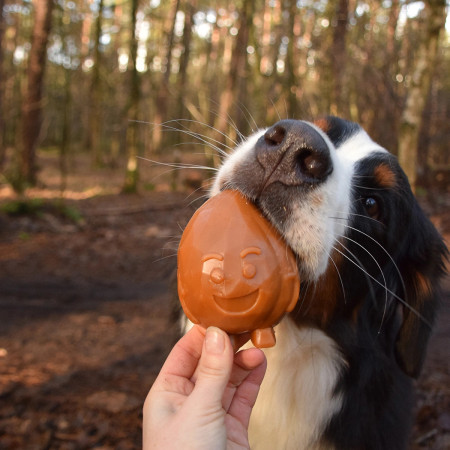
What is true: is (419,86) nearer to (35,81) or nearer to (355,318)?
(355,318)

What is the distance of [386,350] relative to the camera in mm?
2871

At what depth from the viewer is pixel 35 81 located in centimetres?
1162

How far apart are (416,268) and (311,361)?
92 cm

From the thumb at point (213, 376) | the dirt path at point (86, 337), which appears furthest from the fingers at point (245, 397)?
the dirt path at point (86, 337)

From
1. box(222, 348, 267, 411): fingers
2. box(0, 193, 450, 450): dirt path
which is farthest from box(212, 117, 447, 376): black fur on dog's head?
box(0, 193, 450, 450): dirt path

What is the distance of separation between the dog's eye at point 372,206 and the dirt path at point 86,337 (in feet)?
4.31

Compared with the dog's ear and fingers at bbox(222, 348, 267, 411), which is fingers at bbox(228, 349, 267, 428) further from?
the dog's ear

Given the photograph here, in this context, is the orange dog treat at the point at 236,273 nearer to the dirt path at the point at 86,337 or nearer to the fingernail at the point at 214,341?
the fingernail at the point at 214,341

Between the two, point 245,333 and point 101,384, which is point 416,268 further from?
point 101,384

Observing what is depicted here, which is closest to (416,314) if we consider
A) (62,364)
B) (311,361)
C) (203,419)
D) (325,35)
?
(311,361)

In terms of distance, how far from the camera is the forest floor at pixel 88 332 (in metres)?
3.57

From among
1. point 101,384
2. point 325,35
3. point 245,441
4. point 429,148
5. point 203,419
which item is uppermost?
point 325,35

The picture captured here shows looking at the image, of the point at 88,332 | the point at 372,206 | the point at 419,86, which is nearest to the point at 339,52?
the point at 419,86

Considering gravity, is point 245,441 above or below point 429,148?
below
